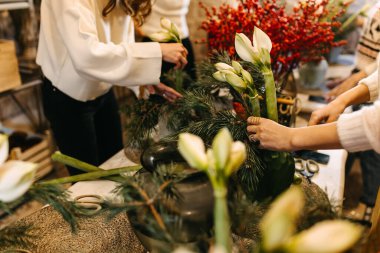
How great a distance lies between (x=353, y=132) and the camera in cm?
70

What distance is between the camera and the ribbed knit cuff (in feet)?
2.28

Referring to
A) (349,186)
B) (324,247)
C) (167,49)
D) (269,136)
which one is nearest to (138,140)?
(167,49)

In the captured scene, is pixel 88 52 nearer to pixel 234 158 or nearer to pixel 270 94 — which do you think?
pixel 270 94

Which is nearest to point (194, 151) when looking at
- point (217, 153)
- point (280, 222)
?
point (217, 153)

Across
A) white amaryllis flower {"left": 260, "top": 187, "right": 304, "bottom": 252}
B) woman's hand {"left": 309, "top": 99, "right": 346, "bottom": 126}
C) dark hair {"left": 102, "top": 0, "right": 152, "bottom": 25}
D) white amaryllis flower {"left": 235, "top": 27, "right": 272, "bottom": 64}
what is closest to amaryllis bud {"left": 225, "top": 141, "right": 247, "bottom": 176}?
white amaryllis flower {"left": 260, "top": 187, "right": 304, "bottom": 252}

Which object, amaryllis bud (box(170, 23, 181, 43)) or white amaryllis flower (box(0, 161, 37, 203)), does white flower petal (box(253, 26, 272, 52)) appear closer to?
amaryllis bud (box(170, 23, 181, 43))

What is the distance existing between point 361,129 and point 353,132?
0.05 ft

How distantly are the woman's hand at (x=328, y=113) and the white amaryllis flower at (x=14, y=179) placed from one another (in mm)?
813

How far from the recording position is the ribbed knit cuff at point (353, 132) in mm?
695

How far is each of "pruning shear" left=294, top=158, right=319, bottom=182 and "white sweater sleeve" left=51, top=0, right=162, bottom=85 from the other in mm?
563

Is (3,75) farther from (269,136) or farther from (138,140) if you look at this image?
(269,136)

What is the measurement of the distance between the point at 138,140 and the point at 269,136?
52 cm

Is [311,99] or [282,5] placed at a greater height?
[282,5]

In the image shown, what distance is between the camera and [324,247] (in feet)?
1.16
